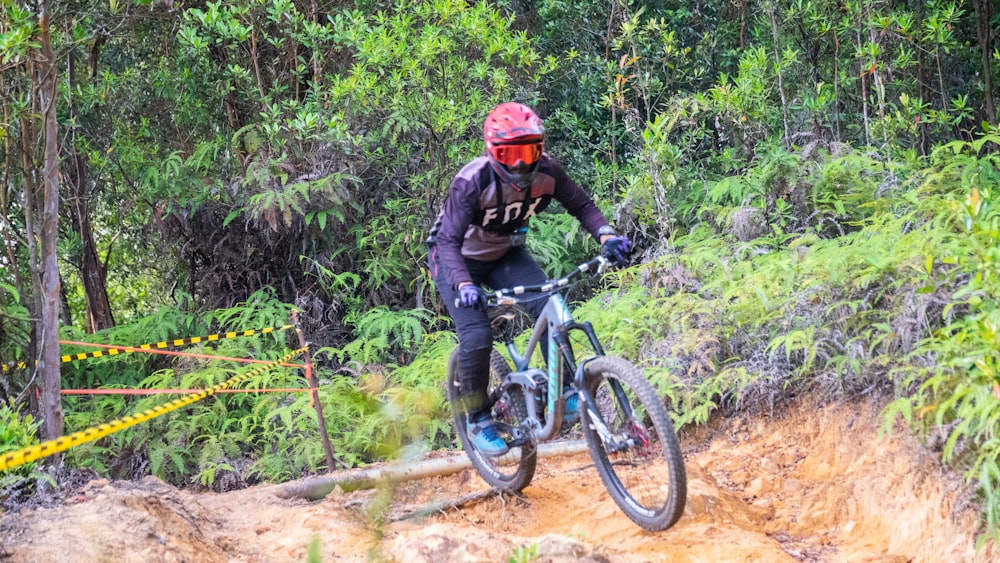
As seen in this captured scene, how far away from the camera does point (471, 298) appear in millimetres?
4434

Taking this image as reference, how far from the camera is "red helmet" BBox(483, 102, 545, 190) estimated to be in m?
4.55

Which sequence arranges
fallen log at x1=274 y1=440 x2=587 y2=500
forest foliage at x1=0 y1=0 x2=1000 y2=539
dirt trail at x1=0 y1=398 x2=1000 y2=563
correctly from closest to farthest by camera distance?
dirt trail at x1=0 y1=398 x2=1000 y2=563, fallen log at x1=274 y1=440 x2=587 y2=500, forest foliage at x1=0 y1=0 x2=1000 y2=539

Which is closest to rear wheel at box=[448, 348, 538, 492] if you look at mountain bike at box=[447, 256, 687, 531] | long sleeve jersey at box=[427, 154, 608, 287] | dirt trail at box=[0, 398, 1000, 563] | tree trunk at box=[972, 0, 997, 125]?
mountain bike at box=[447, 256, 687, 531]

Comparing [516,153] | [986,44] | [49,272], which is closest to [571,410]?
[516,153]

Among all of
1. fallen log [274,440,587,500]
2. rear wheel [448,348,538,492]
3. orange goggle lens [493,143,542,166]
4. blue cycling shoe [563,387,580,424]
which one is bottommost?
fallen log [274,440,587,500]

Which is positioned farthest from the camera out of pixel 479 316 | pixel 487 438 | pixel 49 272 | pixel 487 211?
pixel 49 272

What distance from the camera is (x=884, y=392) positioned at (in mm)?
4965

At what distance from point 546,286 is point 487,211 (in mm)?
609

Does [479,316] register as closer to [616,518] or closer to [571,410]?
[571,410]

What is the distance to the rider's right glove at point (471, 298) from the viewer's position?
14.6ft

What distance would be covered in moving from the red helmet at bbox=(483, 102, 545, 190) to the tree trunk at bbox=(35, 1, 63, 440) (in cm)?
395

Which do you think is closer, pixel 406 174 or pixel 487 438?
pixel 487 438

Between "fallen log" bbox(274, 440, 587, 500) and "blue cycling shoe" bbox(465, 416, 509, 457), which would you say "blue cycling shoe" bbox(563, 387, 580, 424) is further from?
"fallen log" bbox(274, 440, 587, 500)

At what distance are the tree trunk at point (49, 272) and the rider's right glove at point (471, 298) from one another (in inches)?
149
